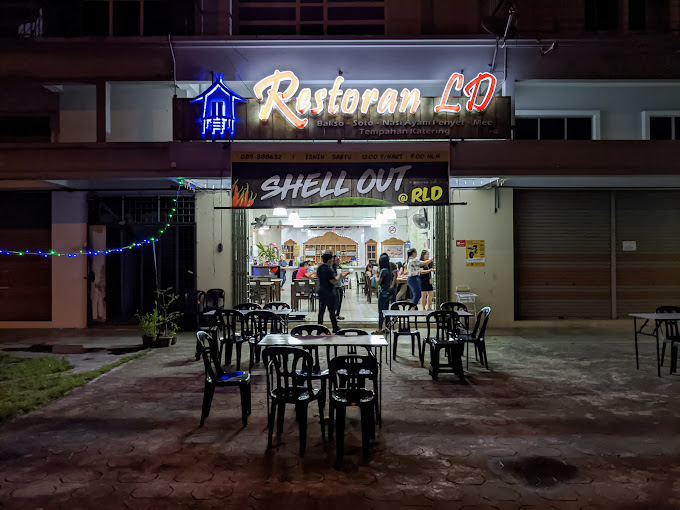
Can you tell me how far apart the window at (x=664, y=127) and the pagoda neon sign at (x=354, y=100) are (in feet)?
19.2

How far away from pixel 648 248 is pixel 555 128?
13.5 feet

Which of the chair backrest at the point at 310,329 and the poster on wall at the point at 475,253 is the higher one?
the poster on wall at the point at 475,253

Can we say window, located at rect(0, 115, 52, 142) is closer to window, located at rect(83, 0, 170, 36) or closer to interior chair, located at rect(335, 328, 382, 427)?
window, located at rect(83, 0, 170, 36)

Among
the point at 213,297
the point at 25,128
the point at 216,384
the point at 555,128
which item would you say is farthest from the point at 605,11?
the point at 25,128

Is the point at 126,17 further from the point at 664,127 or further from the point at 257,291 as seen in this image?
the point at 664,127

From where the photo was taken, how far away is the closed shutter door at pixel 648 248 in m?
12.0

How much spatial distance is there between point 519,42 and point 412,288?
229 inches

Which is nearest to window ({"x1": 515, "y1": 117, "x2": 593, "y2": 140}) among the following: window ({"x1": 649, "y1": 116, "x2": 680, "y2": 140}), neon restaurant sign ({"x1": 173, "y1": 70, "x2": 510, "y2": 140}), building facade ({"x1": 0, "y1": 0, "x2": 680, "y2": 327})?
→ building facade ({"x1": 0, "y1": 0, "x2": 680, "y2": 327})

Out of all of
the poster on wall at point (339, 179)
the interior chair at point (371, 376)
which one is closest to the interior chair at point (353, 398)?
the interior chair at point (371, 376)

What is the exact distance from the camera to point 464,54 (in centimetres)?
927

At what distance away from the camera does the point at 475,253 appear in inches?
462

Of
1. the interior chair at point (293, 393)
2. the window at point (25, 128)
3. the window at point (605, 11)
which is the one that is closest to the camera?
the interior chair at point (293, 393)

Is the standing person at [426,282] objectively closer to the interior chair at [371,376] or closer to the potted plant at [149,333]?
the interior chair at [371,376]

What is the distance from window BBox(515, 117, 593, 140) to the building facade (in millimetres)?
36
